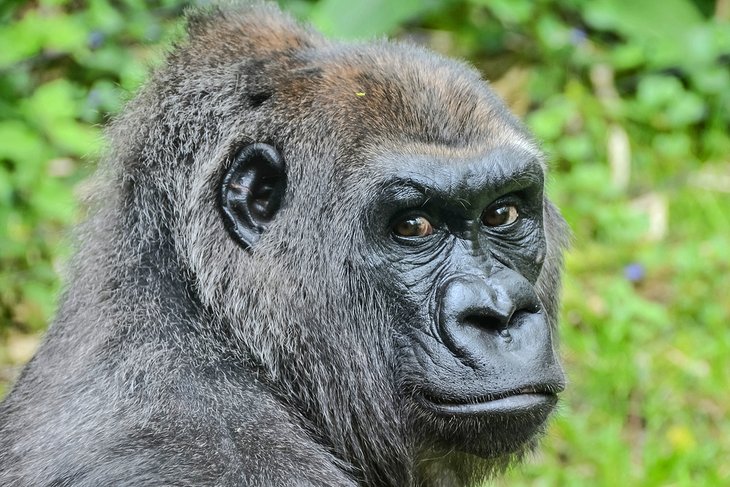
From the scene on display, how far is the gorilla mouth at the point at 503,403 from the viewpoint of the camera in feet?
11.8

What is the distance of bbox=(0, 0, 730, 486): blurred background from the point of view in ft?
19.9

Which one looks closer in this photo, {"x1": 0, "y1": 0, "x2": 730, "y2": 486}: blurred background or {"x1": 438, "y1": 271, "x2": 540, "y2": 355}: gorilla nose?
{"x1": 438, "y1": 271, "x2": 540, "y2": 355}: gorilla nose

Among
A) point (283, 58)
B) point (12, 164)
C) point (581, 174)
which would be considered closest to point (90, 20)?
point (12, 164)

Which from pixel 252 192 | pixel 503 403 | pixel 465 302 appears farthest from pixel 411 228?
pixel 503 403

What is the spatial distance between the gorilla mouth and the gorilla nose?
0.54ft

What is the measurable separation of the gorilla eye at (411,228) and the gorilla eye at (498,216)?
0.28 meters

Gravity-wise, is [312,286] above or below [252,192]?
below

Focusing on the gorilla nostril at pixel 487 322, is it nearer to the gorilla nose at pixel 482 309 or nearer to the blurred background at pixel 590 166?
the gorilla nose at pixel 482 309

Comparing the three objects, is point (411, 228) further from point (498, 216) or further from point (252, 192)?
point (252, 192)

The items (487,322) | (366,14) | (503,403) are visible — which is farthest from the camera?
(366,14)

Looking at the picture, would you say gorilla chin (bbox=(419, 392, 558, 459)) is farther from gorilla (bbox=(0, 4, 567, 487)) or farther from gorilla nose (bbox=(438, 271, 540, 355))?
gorilla nose (bbox=(438, 271, 540, 355))

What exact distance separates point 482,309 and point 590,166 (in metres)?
4.80

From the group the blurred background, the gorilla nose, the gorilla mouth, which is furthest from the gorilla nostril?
the blurred background

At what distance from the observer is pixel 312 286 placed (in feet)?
12.5
